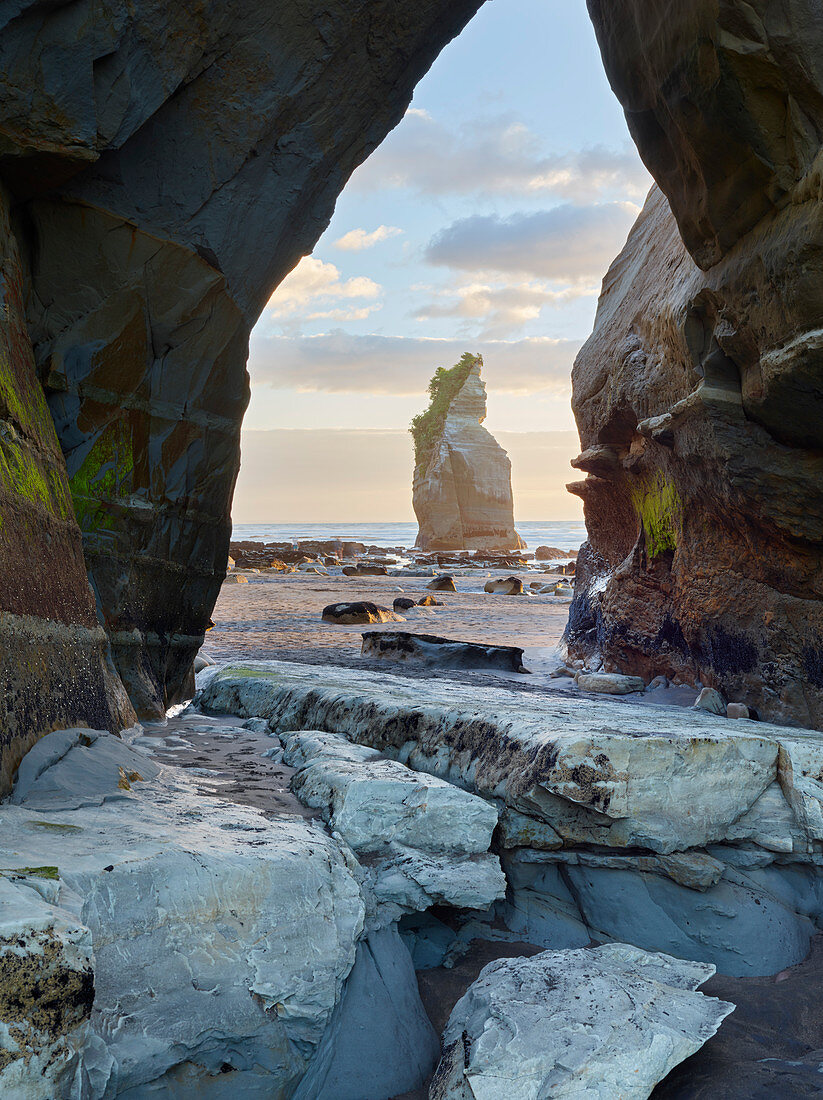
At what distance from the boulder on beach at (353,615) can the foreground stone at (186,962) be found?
377 inches

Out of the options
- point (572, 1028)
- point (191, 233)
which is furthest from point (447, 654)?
point (572, 1028)

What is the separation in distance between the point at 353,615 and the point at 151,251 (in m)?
8.46

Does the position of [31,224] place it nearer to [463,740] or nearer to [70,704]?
[70,704]

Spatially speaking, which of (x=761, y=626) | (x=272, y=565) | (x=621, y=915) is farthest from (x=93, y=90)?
(x=272, y=565)

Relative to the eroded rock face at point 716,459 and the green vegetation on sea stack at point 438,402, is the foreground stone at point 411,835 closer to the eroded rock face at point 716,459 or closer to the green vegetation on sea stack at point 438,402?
the eroded rock face at point 716,459

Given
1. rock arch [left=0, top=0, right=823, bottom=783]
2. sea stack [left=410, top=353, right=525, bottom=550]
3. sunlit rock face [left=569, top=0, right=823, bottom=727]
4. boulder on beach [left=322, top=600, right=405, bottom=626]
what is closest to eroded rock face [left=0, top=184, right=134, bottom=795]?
rock arch [left=0, top=0, right=823, bottom=783]

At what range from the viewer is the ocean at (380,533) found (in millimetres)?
63781

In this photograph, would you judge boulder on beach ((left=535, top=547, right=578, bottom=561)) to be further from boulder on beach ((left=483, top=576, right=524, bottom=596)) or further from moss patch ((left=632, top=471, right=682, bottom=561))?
moss patch ((left=632, top=471, right=682, bottom=561))

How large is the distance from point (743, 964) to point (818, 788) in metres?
0.79

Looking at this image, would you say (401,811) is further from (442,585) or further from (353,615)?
(442,585)

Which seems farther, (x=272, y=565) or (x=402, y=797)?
(x=272, y=565)

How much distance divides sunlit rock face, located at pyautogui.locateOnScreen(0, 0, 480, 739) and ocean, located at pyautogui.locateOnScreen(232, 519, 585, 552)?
5088 cm

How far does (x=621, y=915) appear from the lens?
114 inches

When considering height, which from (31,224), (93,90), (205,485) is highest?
(93,90)
